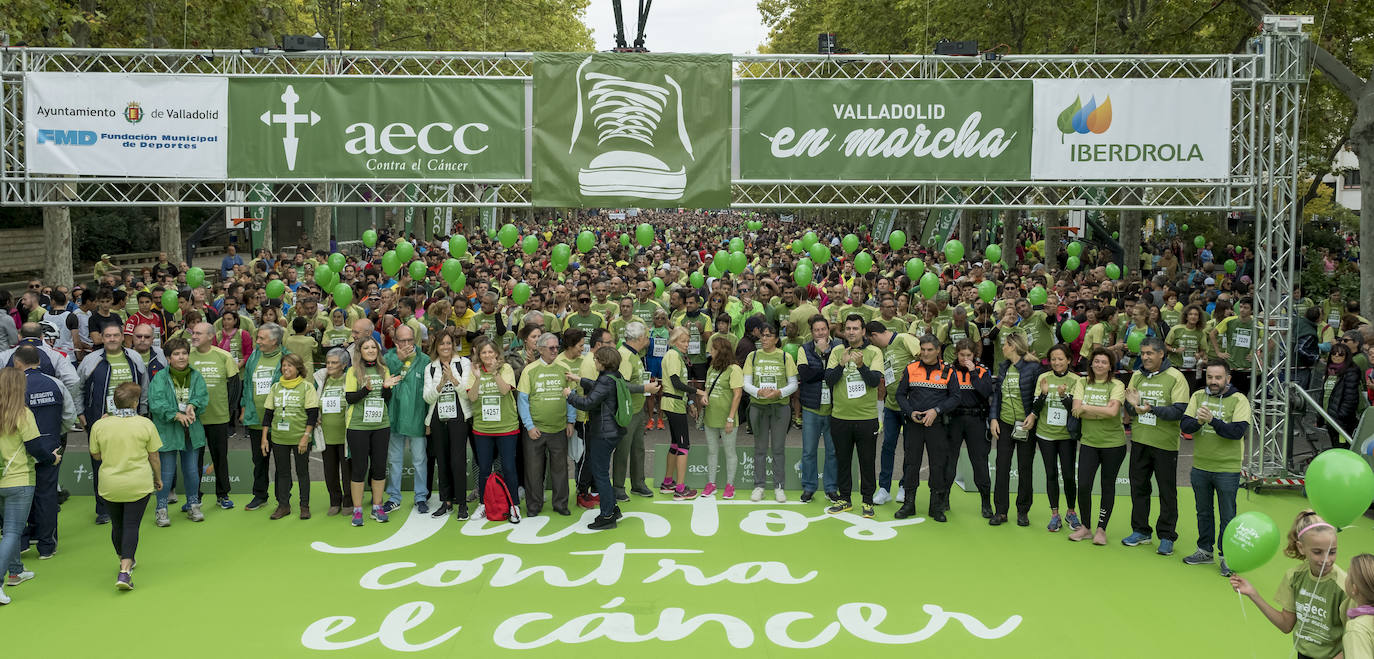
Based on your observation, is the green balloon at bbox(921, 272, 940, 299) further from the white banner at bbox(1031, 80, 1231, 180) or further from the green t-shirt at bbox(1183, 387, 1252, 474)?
the green t-shirt at bbox(1183, 387, 1252, 474)

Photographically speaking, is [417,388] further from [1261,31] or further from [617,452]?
[1261,31]

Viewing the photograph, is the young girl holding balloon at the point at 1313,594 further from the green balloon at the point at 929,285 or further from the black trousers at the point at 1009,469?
the green balloon at the point at 929,285

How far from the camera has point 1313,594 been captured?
463 centimetres

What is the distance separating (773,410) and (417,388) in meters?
3.05

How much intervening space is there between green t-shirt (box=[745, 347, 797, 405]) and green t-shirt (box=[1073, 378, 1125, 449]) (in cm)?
236

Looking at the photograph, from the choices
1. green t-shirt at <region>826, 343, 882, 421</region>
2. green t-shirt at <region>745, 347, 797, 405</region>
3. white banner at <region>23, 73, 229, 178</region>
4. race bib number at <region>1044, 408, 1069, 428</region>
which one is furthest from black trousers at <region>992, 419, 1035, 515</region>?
white banner at <region>23, 73, 229, 178</region>

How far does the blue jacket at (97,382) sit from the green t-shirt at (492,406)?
2.65 meters

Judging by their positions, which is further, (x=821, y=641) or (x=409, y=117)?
(x=409, y=117)

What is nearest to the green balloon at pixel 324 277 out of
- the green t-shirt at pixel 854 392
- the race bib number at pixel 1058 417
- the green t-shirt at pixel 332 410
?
the green t-shirt at pixel 332 410

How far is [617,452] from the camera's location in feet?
30.8

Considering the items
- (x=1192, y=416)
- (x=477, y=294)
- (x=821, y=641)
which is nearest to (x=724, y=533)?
(x=821, y=641)

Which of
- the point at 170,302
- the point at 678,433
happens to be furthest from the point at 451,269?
the point at 678,433

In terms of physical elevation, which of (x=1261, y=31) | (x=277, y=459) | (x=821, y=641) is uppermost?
(x=1261, y=31)

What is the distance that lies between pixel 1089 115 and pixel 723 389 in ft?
14.1
